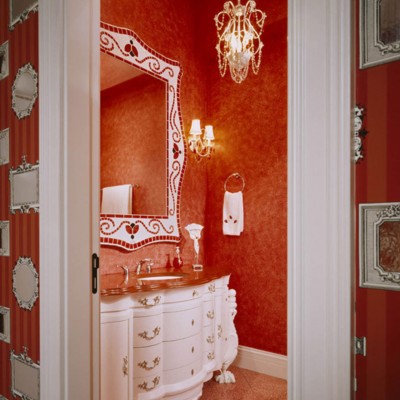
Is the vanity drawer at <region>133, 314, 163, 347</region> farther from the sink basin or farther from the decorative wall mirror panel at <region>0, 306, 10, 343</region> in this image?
the decorative wall mirror panel at <region>0, 306, 10, 343</region>

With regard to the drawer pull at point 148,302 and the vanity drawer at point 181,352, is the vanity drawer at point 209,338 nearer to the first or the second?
the vanity drawer at point 181,352

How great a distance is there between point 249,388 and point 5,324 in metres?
2.14

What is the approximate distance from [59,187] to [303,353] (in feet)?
3.07

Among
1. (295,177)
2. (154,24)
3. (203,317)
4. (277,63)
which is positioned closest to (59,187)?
(295,177)

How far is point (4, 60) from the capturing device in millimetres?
1612

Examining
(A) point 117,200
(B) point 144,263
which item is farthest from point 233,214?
(A) point 117,200

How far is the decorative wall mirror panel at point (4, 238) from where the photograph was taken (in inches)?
61.2

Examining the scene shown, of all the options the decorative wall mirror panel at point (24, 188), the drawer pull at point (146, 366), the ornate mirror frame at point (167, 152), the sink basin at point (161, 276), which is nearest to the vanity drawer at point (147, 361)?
the drawer pull at point (146, 366)

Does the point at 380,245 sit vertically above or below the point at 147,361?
above

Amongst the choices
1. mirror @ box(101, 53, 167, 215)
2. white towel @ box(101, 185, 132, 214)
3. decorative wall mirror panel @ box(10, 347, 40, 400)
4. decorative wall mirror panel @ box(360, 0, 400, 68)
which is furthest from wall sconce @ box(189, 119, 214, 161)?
decorative wall mirror panel @ box(360, 0, 400, 68)

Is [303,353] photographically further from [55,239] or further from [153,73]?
[153,73]

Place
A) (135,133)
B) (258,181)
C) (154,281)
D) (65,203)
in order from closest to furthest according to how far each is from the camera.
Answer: (65,203) < (154,281) < (135,133) < (258,181)

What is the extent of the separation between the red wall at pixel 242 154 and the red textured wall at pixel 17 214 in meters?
1.43

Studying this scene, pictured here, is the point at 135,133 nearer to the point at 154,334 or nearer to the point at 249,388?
the point at 154,334
